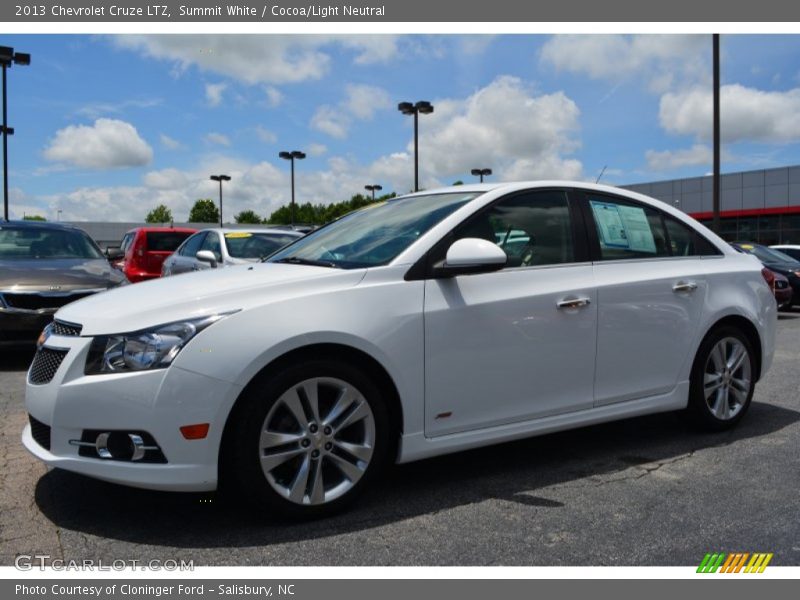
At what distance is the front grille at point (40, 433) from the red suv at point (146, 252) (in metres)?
9.23

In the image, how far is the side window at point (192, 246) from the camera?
403 inches

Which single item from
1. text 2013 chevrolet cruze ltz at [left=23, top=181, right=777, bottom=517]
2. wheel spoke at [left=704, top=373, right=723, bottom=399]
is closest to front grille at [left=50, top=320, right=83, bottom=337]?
text 2013 chevrolet cruze ltz at [left=23, top=181, right=777, bottom=517]

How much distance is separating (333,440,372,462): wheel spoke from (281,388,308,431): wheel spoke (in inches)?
7.9

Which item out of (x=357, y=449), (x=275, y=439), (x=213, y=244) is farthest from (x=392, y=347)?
(x=213, y=244)

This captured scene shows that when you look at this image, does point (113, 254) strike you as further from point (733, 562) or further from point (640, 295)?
point (733, 562)

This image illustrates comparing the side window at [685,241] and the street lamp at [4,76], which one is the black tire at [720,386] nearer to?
the side window at [685,241]

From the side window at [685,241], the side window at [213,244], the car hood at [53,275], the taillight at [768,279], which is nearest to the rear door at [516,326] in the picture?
the side window at [685,241]

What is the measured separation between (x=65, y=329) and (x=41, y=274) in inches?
182

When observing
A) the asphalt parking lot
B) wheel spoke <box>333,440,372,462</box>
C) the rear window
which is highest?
the rear window

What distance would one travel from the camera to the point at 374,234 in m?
3.99

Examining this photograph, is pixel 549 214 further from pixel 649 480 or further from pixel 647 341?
pixel 649 480

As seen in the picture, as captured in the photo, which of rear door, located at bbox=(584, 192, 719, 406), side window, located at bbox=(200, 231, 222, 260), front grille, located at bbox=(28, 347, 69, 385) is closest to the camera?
front grille, located at bbox=(28, 347, 69, 385)

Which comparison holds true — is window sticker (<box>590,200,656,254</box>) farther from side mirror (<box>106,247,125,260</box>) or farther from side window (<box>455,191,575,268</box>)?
side mirror (<box>106,247,125,260</box>)

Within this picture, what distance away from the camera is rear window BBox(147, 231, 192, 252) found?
1319 cm
